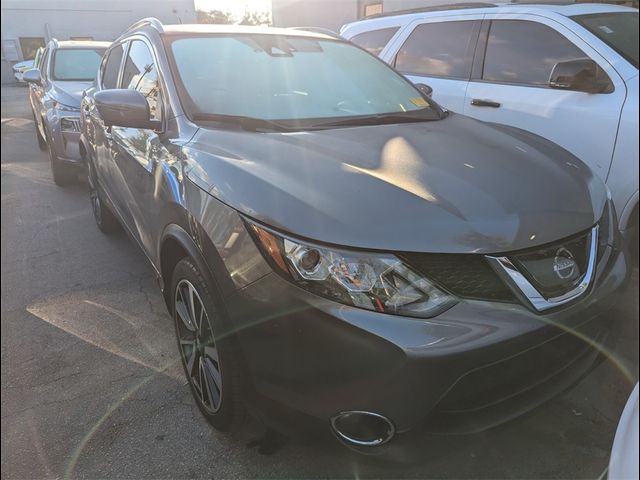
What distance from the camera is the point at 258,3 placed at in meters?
3.96

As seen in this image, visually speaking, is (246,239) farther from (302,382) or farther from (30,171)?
(30,171)

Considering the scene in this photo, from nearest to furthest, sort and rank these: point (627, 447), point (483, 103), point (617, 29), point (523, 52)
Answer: point (627, 447), point (617, 29), point (523, 52), point (483, 103)

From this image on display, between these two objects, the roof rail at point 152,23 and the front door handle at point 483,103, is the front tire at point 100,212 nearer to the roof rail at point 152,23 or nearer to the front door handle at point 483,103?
the roof rail at point 152,23

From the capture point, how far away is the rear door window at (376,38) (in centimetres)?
490

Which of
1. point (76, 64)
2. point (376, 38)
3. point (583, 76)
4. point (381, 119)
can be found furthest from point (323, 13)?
point (381, 119)

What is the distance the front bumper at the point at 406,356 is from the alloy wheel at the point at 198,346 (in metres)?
0.32

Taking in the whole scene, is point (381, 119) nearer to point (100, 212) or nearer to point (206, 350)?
point (206, 350)

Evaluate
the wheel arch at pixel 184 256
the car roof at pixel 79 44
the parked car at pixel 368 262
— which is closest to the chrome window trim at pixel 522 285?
the parked car at pixel 368 262

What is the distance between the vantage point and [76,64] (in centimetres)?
705

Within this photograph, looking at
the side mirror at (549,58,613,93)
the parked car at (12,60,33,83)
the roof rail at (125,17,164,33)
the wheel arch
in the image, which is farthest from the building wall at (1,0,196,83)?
the side mirror at (549,58,613,93)

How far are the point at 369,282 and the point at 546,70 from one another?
2.96m

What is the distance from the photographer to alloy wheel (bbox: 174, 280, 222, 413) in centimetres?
196

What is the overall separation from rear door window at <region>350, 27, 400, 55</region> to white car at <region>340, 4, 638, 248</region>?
6cm

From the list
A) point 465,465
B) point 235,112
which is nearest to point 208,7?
point 235,112
